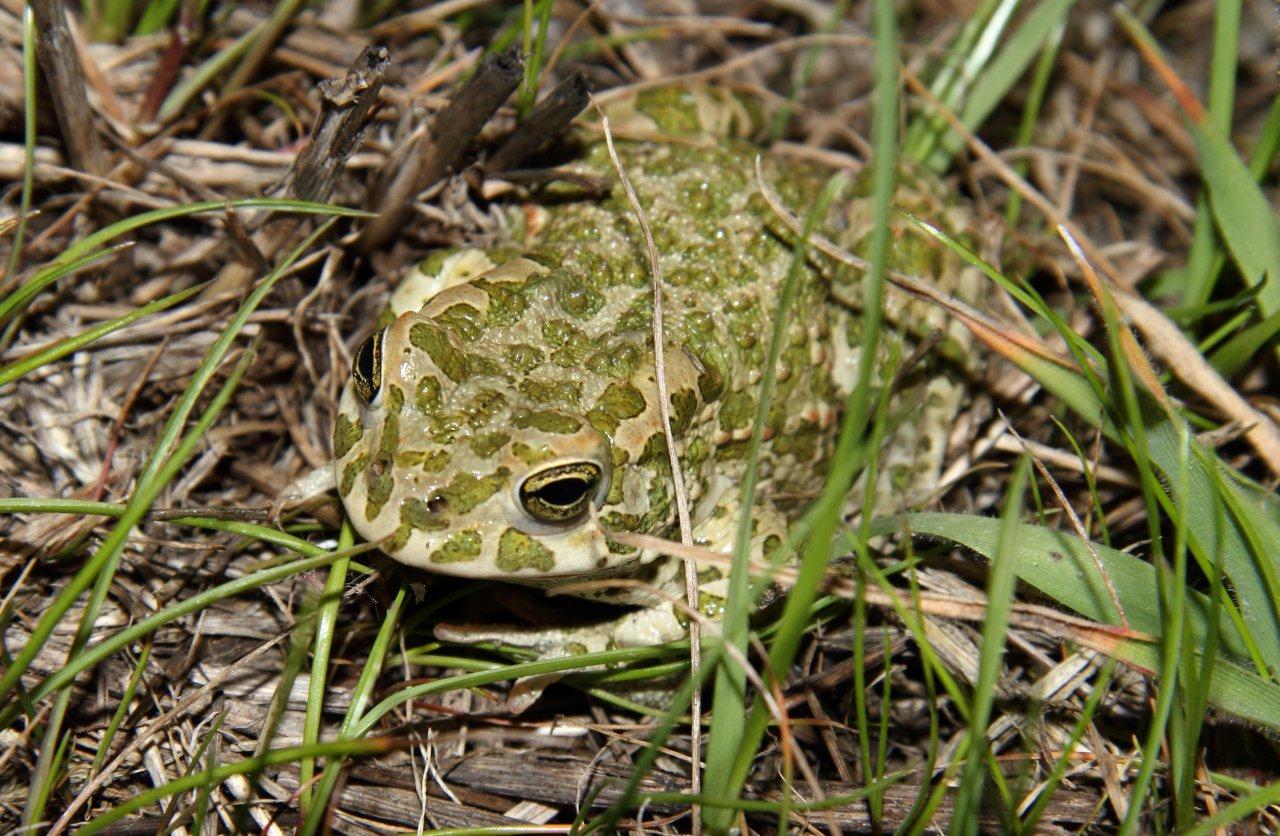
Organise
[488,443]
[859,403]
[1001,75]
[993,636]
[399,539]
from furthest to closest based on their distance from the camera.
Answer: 1. [1001,75]
2. [488,443]
3. [399,539]
4. [993,636]
5. [859,403]

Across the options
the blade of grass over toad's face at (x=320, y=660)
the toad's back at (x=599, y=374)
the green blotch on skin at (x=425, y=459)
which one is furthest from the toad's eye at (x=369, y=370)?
the blade of grass over toad's face at (x=320, y=660)

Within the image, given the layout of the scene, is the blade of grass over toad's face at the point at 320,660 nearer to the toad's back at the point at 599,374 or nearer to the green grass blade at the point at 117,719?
the toad's back at the point at 599,374

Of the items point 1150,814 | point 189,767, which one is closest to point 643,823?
point 189,767

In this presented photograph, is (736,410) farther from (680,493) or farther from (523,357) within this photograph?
(523,357)

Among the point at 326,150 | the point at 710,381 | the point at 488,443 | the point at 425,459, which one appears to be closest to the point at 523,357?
the point at 488,443

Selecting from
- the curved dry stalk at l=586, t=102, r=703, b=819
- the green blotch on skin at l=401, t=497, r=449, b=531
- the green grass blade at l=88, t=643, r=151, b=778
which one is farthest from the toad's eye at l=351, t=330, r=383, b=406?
the green grass blade at l=88, t=643, r=151, b=778
